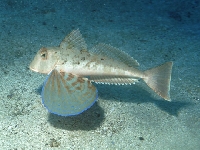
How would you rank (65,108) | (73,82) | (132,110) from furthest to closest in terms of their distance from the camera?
1. (132,110)
2. (73,82)
3. (65,108)

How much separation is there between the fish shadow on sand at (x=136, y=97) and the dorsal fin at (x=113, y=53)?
112cm

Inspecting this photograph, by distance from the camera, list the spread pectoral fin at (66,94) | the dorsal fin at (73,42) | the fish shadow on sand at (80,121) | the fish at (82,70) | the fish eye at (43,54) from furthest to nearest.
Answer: the fish shadow on sand at (80,121) < the dorsal fin at (73,42) < the fish eye at (43,54) < the fish at (82,70) < the spread pectoral fin at (66,94)

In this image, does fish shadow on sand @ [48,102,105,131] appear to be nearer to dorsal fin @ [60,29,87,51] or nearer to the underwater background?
the underwater background

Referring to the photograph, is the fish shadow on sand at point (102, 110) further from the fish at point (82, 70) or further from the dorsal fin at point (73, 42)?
the dorsal fin at point (73, 42)

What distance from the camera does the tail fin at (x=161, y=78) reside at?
3.19 m

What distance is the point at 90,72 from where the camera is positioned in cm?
318

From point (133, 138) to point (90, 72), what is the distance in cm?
128

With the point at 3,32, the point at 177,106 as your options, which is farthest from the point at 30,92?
the point at 177,106

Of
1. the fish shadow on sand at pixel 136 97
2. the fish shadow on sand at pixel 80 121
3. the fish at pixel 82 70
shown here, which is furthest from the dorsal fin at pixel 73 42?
the fish shadow on sand at pixel 136 97

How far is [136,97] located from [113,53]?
56.2 inches

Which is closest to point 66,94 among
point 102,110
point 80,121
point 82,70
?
point 82,70

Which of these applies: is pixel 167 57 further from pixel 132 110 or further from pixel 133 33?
pixel 132 110

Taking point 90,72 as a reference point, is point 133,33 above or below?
below

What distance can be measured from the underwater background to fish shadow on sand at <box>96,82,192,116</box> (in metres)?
0.02
